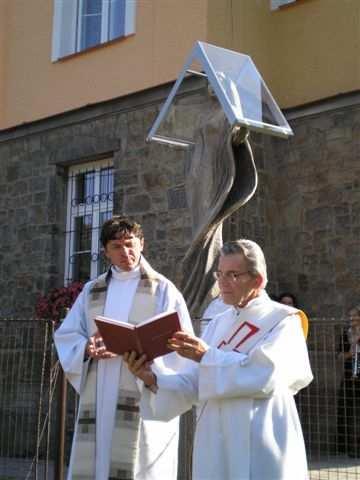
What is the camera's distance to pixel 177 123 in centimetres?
707

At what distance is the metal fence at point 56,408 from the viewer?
25.2 feet

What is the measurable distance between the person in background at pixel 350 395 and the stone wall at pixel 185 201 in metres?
2.26

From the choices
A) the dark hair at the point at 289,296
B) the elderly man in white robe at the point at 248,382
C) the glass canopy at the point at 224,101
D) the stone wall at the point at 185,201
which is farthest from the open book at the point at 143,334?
the dark hair at the point at 289,296

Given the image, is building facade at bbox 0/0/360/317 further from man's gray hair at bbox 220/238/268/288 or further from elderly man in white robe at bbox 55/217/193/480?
man's gray hair at bbox 220/238/268/288

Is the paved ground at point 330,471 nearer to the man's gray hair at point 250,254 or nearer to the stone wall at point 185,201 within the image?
the stone wall at point 185,201

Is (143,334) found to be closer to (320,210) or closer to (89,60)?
(320,210)

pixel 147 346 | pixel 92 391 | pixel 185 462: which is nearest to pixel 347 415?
pixel 185 462

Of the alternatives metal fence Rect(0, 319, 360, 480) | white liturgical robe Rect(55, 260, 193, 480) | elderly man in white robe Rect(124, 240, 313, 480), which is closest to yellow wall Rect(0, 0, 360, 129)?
metal fence Rect(0, 319, 360, 480)

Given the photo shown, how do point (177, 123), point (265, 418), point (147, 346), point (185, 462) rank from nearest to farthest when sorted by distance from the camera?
point (265, 418) → point (147, 346) → point (185, 462) → point (177, 123)

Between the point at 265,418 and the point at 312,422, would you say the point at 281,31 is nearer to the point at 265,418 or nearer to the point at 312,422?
the point at 312,422

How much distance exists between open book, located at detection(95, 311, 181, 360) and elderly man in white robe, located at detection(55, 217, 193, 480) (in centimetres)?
71

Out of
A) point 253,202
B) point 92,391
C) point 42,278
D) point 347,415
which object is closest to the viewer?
point 92,391

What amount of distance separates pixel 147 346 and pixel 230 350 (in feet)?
1.38

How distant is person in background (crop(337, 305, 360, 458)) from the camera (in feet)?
25.8
